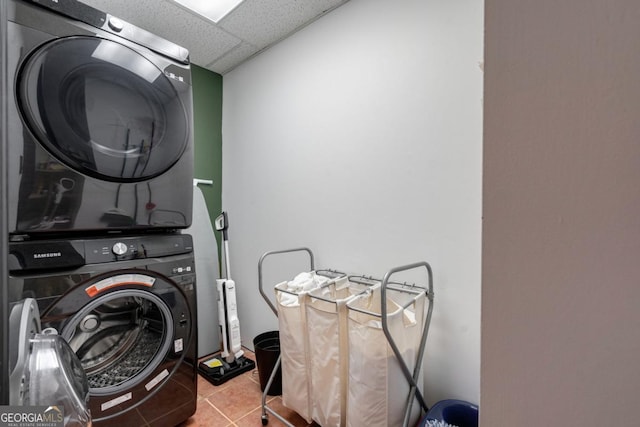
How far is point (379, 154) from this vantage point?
5.06ft

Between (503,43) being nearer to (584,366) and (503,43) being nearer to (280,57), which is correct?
(584,366)

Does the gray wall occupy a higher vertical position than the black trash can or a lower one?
higher

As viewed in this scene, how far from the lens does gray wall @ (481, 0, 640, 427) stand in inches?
12.6

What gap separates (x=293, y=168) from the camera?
1.96m

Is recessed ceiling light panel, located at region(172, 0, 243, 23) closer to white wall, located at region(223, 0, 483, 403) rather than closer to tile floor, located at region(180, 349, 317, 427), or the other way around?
white wall, located at region(223, 0, 483, 403)

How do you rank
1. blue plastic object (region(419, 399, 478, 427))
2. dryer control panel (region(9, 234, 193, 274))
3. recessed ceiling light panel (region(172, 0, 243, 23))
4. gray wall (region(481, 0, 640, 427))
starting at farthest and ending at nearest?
recessed ceiling light panel (region(172, 0, 243, 23)), blue plastic object (region(419, 399, 478, 427)), dryer control panel (region(9, 234, 193, 274)), gray wall (region(481, 0, 640, 427))

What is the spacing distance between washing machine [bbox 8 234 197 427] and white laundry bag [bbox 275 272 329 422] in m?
0.47

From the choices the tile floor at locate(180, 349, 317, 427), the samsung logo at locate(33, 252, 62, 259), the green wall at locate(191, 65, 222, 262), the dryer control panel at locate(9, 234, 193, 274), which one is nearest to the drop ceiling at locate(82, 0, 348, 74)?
the green wall at locate(191, 65, 222, 262)

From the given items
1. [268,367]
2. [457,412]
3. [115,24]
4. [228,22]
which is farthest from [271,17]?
[457,412]

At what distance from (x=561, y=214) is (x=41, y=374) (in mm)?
735

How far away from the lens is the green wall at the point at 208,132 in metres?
2.38

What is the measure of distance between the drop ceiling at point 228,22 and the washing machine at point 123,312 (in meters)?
1.42

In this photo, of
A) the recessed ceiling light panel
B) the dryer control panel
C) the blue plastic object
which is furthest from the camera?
the recessed ceiling light panel

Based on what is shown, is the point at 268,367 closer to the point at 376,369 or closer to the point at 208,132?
the point at 376,369
